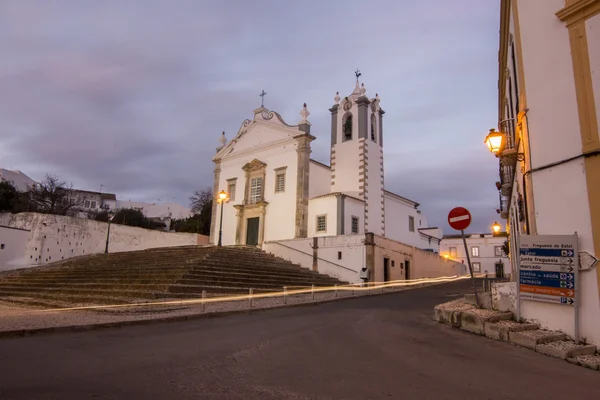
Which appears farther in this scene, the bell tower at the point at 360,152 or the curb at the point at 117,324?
the bell tower at the point at 360,152

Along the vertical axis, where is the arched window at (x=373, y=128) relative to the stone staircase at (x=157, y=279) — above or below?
above

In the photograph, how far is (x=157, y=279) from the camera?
1488 cm

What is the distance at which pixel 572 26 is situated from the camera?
7.20m

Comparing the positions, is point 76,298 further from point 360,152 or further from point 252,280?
point 360,152

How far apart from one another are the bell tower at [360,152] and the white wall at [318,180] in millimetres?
372

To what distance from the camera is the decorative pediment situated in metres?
28.8

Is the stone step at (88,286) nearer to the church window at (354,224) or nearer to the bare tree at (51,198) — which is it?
the church window at (354,224)

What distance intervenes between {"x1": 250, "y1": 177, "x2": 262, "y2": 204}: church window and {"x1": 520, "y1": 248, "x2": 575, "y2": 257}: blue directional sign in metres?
22.3

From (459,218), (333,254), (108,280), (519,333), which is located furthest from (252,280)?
(519,333)

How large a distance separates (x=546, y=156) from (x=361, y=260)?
14496 mm

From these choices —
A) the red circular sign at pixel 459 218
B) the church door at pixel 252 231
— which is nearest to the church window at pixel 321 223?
the church door at pixel 252 231

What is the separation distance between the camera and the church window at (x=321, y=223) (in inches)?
998

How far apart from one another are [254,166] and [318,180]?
15.9 ft

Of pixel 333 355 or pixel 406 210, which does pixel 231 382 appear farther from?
pixel 406 210
